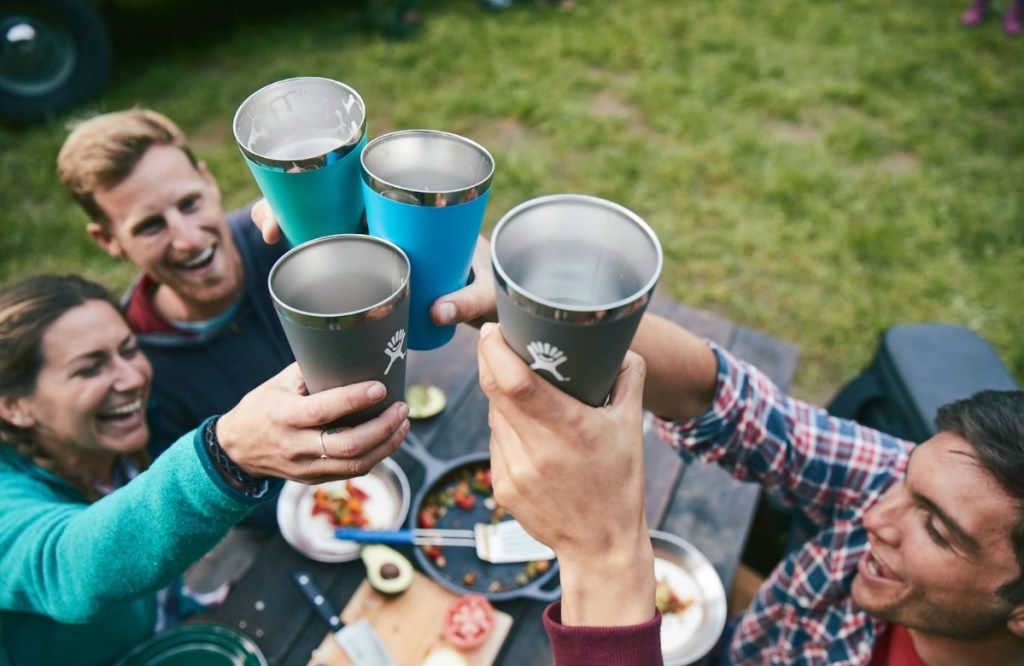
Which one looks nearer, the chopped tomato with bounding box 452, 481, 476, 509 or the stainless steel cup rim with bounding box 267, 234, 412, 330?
the stainless steel cup rim with bounding box 267, 234, 412, 330

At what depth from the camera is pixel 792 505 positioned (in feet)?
7.22

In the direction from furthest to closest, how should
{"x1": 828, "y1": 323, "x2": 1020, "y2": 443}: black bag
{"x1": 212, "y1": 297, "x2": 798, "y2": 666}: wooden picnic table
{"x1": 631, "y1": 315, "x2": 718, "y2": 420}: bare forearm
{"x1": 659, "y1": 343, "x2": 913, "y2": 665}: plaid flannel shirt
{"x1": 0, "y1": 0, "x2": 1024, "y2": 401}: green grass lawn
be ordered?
{"x1": 0, "y1": 0, "x2": 1024, "y2": 401}: green grass lawn → {"x1": 828, "y1": 323, "x2": 1020, "y2": 443}: black bag → {"x1": 212, "y1": 297, "x2": 798, "y2": 666}: wooden picnic table → {"x1": 659, "y1": 343, "x2": 913, "y2": 665}: plaid flannel shirt → {"x1": 631, "y1": 315, "x2": 718, "y2": 420}: bare forearm

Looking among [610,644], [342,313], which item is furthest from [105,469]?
[610,644]

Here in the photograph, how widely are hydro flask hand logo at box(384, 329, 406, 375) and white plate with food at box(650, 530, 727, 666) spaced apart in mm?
1221

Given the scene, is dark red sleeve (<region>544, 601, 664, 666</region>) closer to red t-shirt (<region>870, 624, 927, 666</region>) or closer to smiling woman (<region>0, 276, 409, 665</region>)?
smiling woman (<region>0, 276, 409, 665</region>)

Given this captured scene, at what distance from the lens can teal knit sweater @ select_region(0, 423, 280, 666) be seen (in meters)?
1.34

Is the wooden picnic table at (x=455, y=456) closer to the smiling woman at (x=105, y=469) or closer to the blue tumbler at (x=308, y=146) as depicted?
the smiling woman at (x=105, y=469)

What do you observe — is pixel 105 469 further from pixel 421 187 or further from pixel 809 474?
pixel 809 474

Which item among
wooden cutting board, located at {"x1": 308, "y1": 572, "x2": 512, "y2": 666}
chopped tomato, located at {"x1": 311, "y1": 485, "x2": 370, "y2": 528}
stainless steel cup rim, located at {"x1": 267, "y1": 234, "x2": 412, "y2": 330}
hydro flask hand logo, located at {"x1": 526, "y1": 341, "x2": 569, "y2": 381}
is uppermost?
stainless steel cup rim, located at {"x1": 267, "y1": 234, "x2": 412, "y2": 330}

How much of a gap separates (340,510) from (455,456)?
0.42 meters

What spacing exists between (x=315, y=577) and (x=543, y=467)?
1.37 meters

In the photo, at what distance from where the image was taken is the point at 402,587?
6.75 ft

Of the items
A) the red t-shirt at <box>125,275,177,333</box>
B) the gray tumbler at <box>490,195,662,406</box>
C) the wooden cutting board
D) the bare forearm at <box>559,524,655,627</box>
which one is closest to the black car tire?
the red t-shirt at <box>125,275,177,333</box>

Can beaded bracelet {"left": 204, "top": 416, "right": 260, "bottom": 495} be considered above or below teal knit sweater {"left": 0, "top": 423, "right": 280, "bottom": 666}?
above
